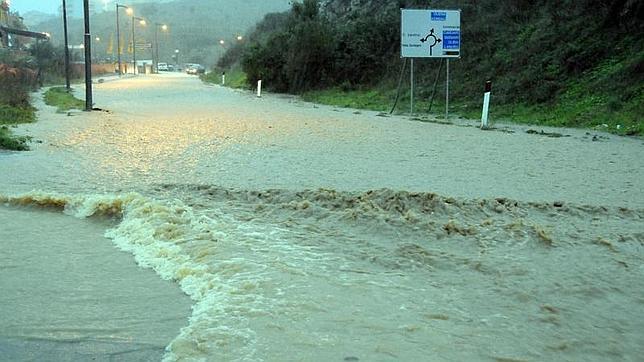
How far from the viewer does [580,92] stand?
770 inches

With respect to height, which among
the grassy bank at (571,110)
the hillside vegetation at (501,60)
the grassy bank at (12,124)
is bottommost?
the grassy bank at (12,124)

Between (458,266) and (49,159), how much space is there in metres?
7.74

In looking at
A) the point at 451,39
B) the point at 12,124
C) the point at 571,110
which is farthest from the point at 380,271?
the point at 451,39

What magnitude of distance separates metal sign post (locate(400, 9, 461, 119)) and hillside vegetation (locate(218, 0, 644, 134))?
2141 millimetres

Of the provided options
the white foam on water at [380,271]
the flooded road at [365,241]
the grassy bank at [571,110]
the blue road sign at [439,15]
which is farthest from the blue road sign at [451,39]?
the white foam on water at [380,271]

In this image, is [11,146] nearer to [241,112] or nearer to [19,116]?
[19,116]

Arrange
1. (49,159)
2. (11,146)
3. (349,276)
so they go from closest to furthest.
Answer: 1. (349,276)
2. (49,159)
3. (11,146)

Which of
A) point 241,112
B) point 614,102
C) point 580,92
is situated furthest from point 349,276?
point 241,112

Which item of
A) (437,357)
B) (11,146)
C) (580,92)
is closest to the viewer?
(437,357)

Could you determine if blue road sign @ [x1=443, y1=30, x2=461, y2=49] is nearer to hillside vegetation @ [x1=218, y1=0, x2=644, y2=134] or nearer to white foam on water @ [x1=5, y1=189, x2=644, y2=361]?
hillside vegetation @ [x1=218, y1=0, x2=644, y2=134]

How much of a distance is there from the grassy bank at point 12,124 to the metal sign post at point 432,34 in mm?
11188

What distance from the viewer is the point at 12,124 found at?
643 inches

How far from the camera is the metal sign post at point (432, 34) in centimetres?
2175

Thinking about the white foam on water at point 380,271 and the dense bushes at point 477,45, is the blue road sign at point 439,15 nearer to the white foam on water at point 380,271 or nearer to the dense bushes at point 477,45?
the dense bushes at point 477,45
